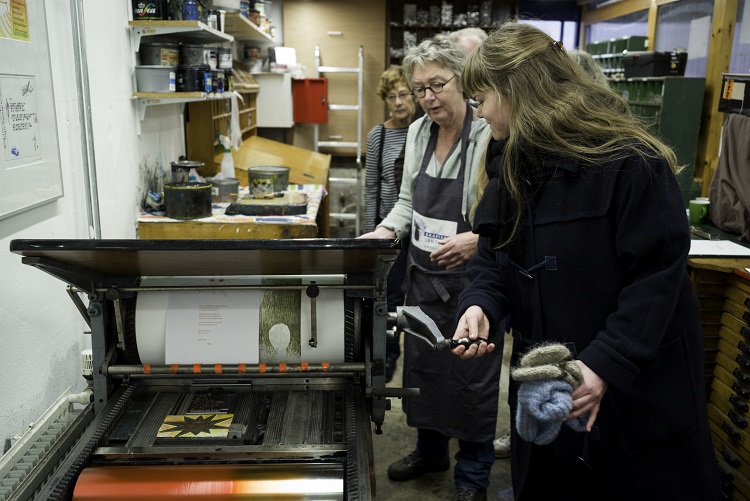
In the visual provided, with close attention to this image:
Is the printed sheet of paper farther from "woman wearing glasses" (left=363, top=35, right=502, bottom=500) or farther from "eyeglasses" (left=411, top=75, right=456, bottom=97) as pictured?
"eyeglasses" (left=411, top=75, right=456, bottom=97)

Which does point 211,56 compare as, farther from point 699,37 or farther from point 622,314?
point 699,37

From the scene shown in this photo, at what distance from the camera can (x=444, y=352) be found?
7.55 ft

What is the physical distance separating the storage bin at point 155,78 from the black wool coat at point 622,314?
1965 millimetres

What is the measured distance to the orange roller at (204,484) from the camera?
1131 mm

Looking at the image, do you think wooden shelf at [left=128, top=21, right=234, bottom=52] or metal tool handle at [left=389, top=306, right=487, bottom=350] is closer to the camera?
metal tool handle at [left=389, top=306, right=487, bottom=350]

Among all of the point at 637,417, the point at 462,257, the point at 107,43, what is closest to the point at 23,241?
the point at 637,417

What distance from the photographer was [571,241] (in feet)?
4.22

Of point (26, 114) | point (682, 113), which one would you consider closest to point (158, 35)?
point (26, 114)

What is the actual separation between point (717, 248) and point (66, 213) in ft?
7.99

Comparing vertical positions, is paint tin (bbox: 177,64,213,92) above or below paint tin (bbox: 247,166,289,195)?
above

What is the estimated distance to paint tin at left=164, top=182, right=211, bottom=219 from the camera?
9.50 ft

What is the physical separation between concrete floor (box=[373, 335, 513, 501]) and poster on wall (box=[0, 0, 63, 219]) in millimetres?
1598

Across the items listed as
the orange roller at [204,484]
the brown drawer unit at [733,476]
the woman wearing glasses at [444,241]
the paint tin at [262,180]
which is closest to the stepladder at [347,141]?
the paint tin at [262,180]

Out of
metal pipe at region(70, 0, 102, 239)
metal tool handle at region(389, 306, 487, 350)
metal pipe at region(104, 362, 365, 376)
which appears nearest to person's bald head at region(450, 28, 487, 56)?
metal pipe at region(70, 0, 102, 239)
